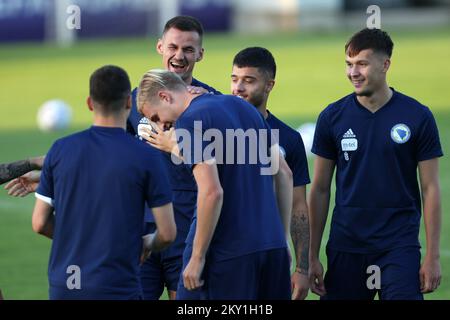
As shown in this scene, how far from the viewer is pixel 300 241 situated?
7.45 metres

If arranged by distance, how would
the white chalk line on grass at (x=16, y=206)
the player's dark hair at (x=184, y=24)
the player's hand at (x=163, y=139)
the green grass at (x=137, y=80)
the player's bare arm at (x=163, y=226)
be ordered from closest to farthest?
the player's bare arm at (x=163, y=226) < the player's hand at (x=163, y=139) < the player's dark hair at (x=184, y=24) < the green grass at (x=137, y=80) < the white chalk line on grass at (x=16, y=206)

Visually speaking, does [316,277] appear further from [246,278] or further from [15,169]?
[15,169]

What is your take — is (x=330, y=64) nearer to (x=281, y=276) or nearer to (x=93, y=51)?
(x=93, y=51)

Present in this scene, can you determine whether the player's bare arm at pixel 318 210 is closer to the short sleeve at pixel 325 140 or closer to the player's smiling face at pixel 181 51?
the short sleeve at pixel 325 140

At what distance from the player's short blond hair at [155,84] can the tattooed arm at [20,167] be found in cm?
118

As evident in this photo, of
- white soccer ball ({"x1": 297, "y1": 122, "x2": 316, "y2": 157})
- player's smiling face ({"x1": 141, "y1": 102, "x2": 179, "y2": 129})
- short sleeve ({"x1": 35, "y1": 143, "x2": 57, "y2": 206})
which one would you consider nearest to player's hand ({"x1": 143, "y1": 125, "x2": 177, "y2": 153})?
player's smiling face ({"x1": 141, "y1": 102, "x2": 179, "y2": 129})

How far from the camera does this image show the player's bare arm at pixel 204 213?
19.9 feet

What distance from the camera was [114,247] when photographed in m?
5.99

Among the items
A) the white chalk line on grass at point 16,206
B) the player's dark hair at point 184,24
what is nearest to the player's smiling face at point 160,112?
the player's dark hair at point 184,24

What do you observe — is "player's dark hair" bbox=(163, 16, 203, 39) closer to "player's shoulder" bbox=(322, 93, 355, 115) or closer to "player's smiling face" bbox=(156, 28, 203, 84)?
"player's smiling face" bbox=(156, 28, 203, 84)

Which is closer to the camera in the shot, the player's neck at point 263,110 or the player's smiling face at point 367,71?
the player's smiling face at point 367,71

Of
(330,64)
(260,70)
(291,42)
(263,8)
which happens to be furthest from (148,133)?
(263,8)

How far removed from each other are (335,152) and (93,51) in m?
27.0

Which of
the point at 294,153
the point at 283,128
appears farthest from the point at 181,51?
the point at 294,153
